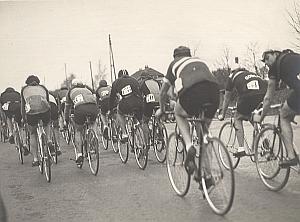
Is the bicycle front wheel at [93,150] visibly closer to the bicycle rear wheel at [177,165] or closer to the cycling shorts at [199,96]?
the bicycle rear wheel at [177,165]

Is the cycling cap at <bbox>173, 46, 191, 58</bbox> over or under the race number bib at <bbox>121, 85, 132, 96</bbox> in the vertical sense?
over

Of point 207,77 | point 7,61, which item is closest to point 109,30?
point 7,61

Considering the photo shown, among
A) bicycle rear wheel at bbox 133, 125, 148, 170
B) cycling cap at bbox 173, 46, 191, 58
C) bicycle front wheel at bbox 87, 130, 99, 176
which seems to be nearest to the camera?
cycling cap at bbox 173, 46, 191, 58

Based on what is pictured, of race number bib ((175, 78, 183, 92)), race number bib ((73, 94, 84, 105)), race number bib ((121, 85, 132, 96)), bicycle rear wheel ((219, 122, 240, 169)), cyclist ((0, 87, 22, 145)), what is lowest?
bicycle rear wheel ((219, 122, 240, 169))

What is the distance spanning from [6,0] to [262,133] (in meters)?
3.91

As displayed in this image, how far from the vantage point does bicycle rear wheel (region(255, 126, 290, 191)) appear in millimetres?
4996

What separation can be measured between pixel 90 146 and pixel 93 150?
0.14 m

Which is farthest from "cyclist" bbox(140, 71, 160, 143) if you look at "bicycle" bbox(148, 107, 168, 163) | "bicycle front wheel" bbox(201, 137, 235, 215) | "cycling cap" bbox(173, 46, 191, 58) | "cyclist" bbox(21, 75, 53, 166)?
"bicycle front wheel" bbox(201, 137, 235, 215)

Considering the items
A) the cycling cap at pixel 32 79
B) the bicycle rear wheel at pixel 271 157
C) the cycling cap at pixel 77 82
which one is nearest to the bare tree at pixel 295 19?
the bicycle rear wheel at pixel 271 157

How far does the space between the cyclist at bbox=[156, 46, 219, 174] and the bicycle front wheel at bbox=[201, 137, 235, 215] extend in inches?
9.9

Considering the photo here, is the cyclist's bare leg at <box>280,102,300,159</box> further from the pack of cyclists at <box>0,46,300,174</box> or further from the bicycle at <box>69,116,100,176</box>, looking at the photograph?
the bicycle at <box>69,116,100,176</box>

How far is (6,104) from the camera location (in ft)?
35.4

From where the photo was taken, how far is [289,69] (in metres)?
4.67

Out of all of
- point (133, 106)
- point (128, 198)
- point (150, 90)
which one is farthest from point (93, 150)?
point (128, 198)
